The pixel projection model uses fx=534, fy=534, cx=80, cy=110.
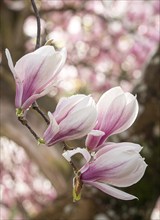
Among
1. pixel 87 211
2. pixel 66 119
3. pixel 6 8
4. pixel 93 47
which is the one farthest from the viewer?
pixel 93 47

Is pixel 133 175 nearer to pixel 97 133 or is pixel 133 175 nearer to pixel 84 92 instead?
pixel 97 133

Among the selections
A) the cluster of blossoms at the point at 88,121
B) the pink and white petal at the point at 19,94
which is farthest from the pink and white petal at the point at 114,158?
the pink and white petal at the point at 19,94

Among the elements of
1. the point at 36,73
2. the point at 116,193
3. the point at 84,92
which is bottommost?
the point at 84,92

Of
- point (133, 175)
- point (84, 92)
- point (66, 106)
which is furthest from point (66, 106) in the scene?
point (84, 92)

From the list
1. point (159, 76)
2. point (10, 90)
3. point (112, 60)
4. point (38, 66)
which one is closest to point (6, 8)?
point (10, 90)

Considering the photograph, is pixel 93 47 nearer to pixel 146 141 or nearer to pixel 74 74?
pixel 74 74

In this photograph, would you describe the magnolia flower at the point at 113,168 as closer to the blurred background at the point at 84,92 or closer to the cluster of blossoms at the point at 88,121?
the cluster of blossoms at the point at 88,121
